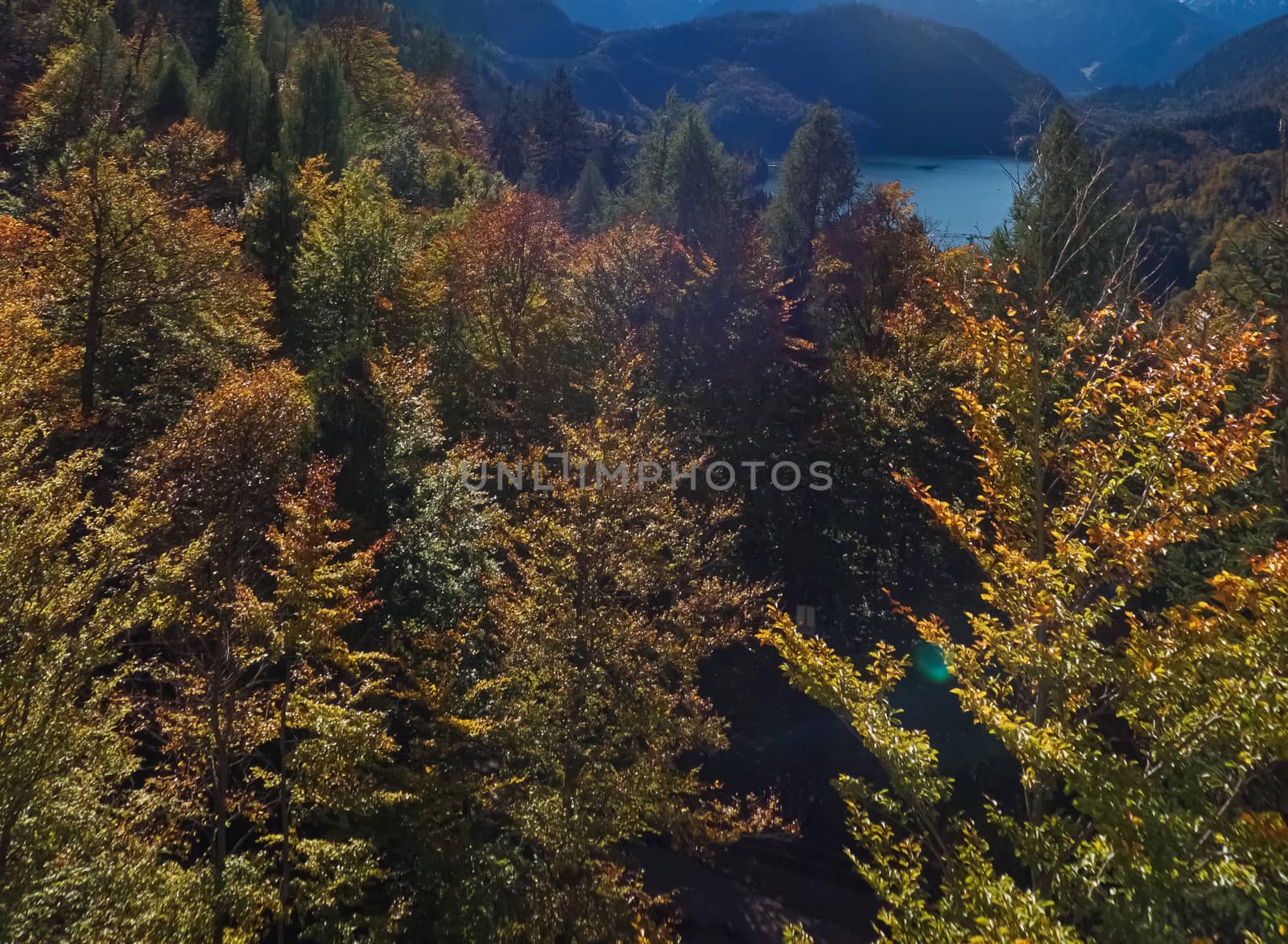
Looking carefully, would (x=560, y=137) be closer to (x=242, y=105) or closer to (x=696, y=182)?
(x=242, y=105)

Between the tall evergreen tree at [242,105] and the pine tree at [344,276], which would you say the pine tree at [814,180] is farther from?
the tall evergreen tree at [242,105]

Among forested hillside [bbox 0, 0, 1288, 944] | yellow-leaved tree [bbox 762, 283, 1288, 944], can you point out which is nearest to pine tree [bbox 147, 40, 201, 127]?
forested hillside [bbox 0, 0, 1288, 944]

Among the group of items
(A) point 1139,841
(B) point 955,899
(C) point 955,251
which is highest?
(C) point 955,251

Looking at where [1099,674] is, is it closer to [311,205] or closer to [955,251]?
[955,251]

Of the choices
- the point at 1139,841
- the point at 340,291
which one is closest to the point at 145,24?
the point at 340,291

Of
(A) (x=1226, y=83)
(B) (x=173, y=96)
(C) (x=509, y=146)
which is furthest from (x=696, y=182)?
(A) (x=1226, y=83)
